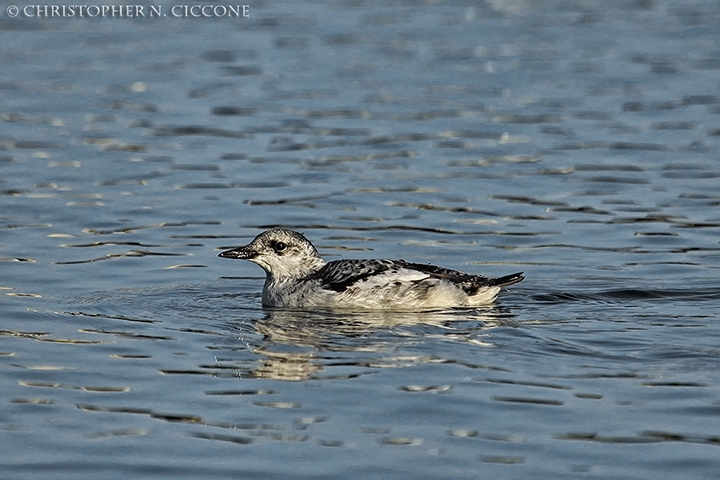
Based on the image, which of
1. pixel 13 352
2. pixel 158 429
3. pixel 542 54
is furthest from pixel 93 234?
pixel 542 54

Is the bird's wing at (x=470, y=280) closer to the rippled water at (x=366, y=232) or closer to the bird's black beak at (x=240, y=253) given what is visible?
the rippled water at (x=366, y=232)

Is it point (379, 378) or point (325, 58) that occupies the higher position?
point (325, 58)

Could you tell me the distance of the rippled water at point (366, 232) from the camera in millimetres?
8914

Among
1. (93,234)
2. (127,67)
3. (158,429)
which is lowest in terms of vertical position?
(158,429)

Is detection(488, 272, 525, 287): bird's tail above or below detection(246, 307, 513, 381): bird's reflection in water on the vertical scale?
above

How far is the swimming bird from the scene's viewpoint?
40.4 ft

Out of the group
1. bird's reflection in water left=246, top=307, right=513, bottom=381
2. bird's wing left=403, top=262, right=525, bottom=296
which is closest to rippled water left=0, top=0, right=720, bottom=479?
bird's reflection in water left=246, top=307, right=513, bottom=381

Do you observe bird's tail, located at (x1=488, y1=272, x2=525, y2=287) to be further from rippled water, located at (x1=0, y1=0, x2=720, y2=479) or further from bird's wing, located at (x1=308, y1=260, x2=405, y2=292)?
bird's wing, located at (x1=308, y1=260, x2=405, y2=292)

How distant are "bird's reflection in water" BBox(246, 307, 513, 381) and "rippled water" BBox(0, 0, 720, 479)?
1.6 inches

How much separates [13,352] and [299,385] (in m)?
2.55

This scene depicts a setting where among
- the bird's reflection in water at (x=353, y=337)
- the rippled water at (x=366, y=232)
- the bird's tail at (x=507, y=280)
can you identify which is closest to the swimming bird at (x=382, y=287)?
the bird's tail at (x=507, y=280)

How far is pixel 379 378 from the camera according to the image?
32.9ft

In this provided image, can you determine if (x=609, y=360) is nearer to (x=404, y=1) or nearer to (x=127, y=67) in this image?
(x=127, y=67)

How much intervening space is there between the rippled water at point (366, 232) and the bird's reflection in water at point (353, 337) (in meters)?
0.04
